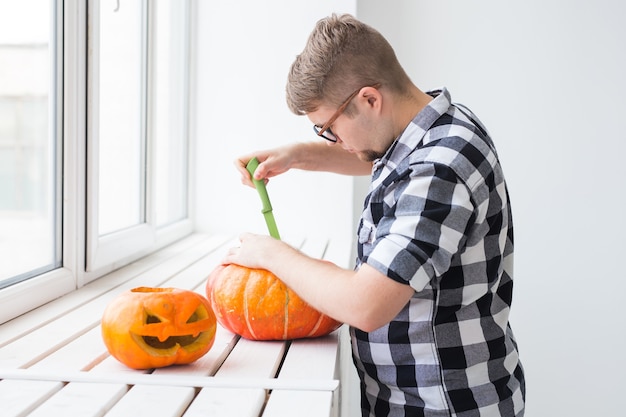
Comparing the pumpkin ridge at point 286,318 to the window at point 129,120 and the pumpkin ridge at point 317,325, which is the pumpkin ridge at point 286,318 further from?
the window at point 129,120

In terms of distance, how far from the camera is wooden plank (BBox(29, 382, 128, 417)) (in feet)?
2.54

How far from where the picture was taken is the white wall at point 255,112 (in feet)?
7.75

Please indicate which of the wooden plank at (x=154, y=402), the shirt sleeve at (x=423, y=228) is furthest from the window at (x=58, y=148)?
the shirt sleeve at (x=423, y=228)

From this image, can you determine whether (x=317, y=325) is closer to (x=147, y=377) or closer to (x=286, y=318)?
(x=286, y=318)

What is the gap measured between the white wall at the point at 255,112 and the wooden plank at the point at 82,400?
1.54m

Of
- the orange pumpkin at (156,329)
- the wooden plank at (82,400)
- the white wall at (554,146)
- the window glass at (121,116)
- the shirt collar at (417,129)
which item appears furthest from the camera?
the white wall at (554,146)

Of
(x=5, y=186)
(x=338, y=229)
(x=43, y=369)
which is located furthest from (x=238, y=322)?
(x=338, y=229)

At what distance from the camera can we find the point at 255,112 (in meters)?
2.40

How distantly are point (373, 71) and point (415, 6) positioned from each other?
1.59 m

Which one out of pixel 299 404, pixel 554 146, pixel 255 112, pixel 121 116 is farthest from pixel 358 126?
pixel 554 146

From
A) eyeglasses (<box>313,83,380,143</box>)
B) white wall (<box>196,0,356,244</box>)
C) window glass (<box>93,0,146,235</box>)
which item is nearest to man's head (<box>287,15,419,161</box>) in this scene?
eyeglasses (<box>313,83,380,143</box>)

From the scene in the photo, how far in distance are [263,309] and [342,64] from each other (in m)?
0.39

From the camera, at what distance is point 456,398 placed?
1.04 meters

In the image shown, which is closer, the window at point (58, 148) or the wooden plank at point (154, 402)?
the wooden plank at point (154, 402)
